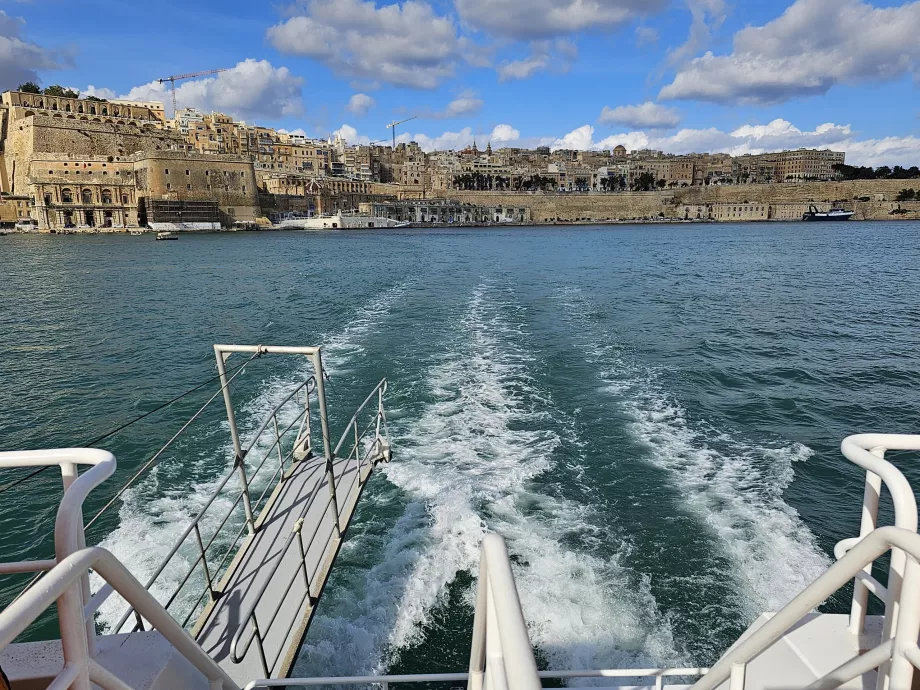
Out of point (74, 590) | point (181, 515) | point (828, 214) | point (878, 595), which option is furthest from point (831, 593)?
point (828, 214)

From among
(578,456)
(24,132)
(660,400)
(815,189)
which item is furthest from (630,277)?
(815,189)

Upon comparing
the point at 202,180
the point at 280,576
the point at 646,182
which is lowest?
the point at 280,576

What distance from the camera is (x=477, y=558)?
4.61 metres

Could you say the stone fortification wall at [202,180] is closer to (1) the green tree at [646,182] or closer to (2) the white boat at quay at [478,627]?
(2) the white boat at quay at [478,627]

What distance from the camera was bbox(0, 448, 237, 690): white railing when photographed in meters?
0.97

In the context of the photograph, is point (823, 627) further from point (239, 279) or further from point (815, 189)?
point (815, 189)

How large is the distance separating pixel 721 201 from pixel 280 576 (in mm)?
102154

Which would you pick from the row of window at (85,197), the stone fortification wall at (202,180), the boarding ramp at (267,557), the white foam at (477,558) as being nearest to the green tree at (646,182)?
the stone fortification wall at (202,180)

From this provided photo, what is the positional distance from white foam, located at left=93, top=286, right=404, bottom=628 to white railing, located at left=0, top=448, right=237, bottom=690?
316 centimetres

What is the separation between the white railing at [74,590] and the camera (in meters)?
0.97

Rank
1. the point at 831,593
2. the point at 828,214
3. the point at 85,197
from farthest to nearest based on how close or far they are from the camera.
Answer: the point at 828,214 < the point at 85,197 < the point at 831,593

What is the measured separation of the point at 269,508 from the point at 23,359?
11123mm

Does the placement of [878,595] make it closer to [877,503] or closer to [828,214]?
[877,503]

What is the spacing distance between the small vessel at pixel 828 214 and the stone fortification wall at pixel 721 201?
83 centimetres
